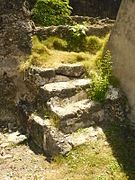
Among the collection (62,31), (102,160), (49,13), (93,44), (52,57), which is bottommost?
(102,160)

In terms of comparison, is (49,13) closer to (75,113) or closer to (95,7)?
(95,7)

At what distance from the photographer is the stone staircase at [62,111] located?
7.66 m

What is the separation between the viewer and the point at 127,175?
7.11 m

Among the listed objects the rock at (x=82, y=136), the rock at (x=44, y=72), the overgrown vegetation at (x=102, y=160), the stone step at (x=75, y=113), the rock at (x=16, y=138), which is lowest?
the rock at (x=16, y=138)

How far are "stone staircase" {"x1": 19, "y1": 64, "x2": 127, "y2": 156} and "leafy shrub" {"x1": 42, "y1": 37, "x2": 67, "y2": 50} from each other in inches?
37.6

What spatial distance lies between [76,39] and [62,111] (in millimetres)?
2405

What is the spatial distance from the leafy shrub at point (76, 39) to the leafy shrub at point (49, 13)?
0.73 metres

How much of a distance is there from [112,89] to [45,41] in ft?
6.50

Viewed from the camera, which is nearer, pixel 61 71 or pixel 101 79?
pixel 101 79

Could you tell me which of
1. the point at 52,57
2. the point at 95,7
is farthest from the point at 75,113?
the point at 95,7

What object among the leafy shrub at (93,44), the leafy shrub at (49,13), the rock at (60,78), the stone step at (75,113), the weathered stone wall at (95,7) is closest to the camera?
the stone step at (75,113)

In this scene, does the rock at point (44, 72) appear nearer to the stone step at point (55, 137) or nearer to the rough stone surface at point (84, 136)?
the stone step at point (55, 137)

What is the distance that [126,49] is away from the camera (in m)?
8.23

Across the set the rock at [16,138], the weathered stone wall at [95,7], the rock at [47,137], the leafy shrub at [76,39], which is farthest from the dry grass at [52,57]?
the weathered stone wall at [95,7]
